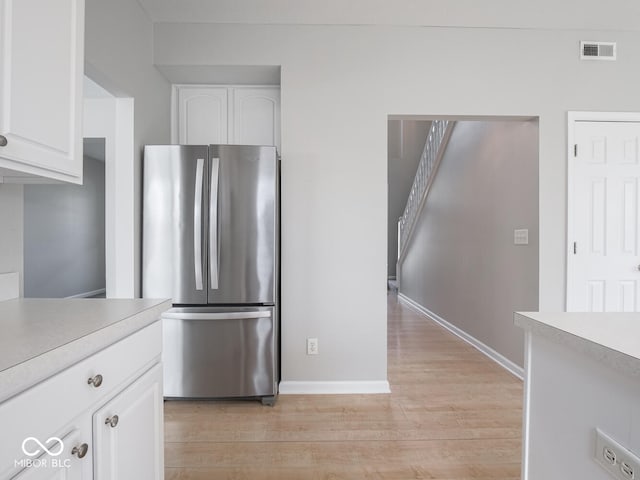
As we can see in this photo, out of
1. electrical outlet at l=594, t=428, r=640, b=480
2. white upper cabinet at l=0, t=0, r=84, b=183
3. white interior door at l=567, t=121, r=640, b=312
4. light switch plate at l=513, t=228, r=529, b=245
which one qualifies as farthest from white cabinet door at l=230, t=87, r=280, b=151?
electrical outlet at l=594, t=428, r=640, b=480

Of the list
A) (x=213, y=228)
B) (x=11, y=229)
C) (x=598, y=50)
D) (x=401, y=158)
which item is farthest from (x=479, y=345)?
(x=401, y=158)

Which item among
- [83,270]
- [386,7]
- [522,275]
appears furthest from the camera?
[83,270]

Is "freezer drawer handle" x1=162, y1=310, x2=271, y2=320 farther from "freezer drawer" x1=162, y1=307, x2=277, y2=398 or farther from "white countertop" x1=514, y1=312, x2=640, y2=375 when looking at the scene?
"white countertop" x1=514, y1=312, x2=640, y2=375

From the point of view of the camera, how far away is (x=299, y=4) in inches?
98.0

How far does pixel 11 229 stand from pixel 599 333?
2.08 meters

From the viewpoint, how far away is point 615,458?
765mm

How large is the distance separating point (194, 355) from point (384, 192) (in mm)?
1847

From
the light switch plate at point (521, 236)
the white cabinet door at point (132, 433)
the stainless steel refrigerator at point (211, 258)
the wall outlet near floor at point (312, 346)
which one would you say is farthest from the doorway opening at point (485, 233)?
the white cabinet door at point (132, 433)

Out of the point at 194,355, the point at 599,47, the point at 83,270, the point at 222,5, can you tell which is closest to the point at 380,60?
the point at 222,5

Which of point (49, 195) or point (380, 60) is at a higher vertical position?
point (380, 60)

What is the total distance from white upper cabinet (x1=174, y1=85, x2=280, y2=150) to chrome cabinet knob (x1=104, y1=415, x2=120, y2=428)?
240 cm

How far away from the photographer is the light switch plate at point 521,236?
2.88 meters

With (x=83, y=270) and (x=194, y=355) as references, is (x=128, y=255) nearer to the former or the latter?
(x=194, y=355)

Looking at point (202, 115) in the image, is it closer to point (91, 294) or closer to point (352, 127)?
point (352, 127)
